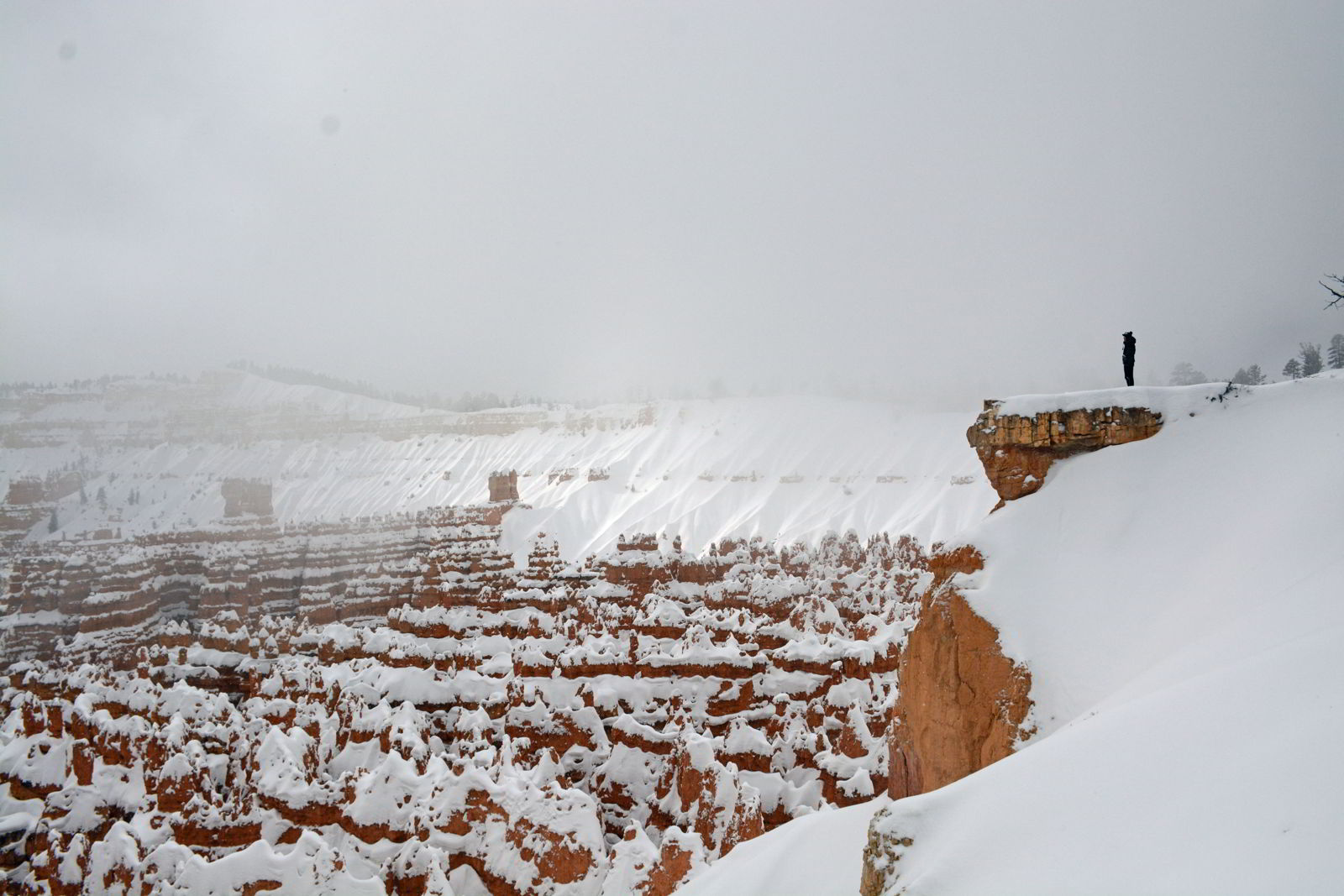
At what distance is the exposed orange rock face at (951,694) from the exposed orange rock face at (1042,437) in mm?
1979

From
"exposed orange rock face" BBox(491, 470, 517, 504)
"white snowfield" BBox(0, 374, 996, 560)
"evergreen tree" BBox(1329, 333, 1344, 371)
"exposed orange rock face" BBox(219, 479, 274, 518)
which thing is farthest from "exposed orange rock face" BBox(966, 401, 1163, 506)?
"exposed orange rock face" BBox(219, 479, 274, 518)

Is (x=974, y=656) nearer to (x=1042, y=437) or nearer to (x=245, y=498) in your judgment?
(x=1042, y=437)

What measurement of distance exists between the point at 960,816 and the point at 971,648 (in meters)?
4.52

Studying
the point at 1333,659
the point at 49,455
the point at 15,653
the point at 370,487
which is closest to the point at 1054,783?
the point at 1333,659

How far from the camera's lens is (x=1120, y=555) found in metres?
10.4

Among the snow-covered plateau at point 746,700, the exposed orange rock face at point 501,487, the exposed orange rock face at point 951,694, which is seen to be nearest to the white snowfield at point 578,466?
the exposed orange rock face at point 501,487

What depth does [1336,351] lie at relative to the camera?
4559cm

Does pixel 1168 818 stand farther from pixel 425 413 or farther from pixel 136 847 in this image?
pixel 425 413

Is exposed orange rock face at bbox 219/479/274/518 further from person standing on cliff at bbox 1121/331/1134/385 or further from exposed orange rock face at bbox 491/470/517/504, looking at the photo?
person standing on cliff at bbox 1121/331/1134/385

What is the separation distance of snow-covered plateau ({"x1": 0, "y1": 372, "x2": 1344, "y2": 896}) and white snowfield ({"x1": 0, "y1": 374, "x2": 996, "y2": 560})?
25.6 meters

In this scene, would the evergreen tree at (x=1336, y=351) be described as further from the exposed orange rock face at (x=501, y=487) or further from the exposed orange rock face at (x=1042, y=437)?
the exposed orange rock face at (x=501, y=487)

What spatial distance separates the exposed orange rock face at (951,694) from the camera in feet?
31.5

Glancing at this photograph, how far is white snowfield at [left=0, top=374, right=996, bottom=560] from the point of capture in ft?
253

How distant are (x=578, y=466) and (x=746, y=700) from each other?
90.2 metres
